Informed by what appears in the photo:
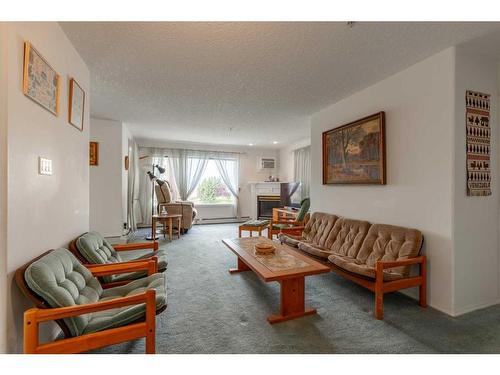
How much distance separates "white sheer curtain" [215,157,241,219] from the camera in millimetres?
7148

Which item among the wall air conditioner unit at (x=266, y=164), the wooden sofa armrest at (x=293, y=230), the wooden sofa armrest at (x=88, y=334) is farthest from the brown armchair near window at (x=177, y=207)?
the wooden sofa armrest at (x=88, y=334)

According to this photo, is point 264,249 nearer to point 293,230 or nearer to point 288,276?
point 288,276

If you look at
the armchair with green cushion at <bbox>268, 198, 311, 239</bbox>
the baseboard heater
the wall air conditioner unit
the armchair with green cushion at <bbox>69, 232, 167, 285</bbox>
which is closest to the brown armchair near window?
the baseboard heater

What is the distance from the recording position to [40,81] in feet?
4.82

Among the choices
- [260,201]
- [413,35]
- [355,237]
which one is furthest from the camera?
[260,201]

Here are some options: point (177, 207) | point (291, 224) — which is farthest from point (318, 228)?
point (177, 207)

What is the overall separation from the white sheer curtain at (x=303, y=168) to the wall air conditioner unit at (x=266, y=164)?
1.13 m

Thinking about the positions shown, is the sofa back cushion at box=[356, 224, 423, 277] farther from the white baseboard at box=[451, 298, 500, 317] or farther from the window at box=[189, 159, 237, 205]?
the window at box=[189, 159, 237, 205]

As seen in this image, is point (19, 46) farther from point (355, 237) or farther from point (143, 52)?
point (355, 237)

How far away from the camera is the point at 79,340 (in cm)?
122

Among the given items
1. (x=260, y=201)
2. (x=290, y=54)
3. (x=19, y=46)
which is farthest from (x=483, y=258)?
(x=260, y=201)

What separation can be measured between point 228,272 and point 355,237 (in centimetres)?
166

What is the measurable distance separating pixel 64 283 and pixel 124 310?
0.39m

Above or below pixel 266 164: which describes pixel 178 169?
below
